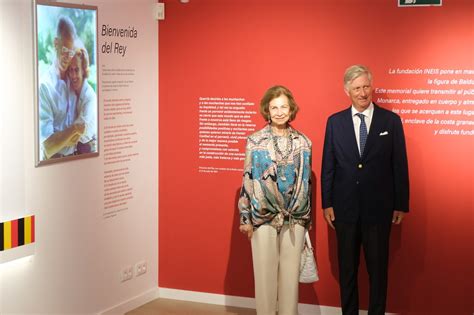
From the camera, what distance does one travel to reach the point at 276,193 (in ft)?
16.7

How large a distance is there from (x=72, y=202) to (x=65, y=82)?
2.69 ft

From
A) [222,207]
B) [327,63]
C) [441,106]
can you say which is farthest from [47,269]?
[441,106]

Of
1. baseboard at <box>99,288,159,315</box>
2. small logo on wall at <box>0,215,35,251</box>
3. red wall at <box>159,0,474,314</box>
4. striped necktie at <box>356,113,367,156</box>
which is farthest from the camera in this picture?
baseboard at <box>99,288,159,315</box>

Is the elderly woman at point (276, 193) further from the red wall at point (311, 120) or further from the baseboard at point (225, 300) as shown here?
the baseboard at point (225, 300)

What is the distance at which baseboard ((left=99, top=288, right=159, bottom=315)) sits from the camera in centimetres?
588

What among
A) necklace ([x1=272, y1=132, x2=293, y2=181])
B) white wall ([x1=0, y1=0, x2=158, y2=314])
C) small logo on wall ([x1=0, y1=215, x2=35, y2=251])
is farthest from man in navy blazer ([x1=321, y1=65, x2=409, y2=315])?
small logo on wall ([x1=0, y1=215, x2=35, y2=251])

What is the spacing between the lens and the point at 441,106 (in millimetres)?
5570

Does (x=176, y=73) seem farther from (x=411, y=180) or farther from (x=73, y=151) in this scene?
(x=411, y=180)

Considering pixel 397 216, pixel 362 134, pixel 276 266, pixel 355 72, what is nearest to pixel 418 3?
pixel 355 72

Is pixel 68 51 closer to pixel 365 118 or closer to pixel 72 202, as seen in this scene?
pixel 72 202

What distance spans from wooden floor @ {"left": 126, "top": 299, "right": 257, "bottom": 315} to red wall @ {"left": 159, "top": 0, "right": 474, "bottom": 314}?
15 cm

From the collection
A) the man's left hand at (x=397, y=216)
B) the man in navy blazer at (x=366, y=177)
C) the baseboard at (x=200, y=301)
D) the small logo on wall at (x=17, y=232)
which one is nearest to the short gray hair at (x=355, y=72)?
the man in navy blazer at (x=366, y=177)

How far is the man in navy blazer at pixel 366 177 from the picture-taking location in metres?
5.29

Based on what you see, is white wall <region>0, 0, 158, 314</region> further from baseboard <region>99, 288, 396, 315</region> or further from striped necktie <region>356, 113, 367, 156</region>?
striped necktie <region>356, 113, 367, 156</region>
